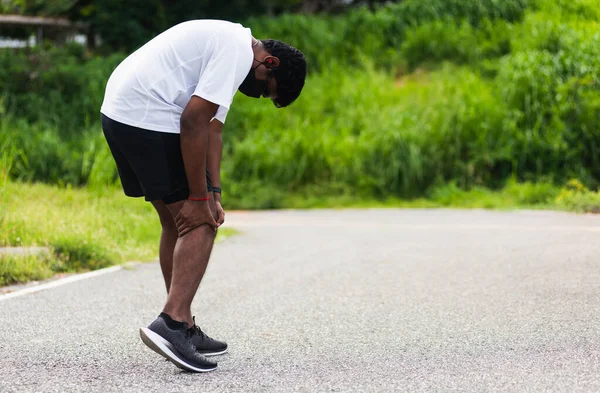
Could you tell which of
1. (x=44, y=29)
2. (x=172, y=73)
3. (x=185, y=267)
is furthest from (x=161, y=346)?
(x=44, y=29)

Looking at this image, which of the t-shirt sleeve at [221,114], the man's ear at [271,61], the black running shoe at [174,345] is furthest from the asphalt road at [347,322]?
the man's ear at [271,61]

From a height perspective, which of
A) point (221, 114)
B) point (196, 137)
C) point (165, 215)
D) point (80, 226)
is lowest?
point (80, 226)

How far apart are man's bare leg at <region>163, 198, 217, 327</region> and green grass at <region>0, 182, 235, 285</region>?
11.4ft

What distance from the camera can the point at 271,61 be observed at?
4355 mm

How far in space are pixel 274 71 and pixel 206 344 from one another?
1493 millimetres

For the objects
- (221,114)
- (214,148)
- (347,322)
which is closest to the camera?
(221,114)

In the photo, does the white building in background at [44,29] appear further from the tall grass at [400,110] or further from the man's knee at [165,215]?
the man's knee at [165,215]

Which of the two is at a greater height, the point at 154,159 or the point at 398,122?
the point at 154,159

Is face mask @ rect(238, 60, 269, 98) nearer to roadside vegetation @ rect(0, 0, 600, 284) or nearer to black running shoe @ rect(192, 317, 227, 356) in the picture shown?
black running shoe @ rect(192, 317, 227, 356)

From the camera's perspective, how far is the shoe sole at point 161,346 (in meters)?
4.21

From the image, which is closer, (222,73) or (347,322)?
(222,73)

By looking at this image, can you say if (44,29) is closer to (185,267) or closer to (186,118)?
(185,267)

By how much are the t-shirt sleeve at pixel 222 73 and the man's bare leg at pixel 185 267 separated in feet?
1.95

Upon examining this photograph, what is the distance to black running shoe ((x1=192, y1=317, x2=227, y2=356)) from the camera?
465 centimetres
